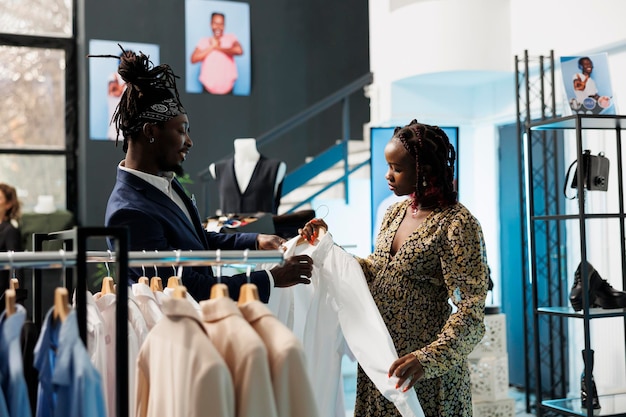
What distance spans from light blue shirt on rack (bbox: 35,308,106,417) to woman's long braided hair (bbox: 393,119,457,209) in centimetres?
121

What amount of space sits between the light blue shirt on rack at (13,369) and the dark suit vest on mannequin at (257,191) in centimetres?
441

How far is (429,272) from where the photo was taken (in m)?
2.32

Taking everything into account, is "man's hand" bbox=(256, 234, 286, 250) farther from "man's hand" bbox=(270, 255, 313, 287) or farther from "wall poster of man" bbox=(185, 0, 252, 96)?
"wall poster of man" bbox=(185, 0, 252, 96)

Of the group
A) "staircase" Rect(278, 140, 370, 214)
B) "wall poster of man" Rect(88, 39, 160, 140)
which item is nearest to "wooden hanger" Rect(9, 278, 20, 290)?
"staircase" Rect(278, 140, 370, 214)

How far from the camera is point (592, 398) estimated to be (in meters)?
4.05

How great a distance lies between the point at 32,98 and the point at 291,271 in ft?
24.1

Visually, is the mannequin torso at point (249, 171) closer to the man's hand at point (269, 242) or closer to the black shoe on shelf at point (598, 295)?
the black shoe on shelf at point (598, 295)

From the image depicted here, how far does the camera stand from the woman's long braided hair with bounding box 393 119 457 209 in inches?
92.8

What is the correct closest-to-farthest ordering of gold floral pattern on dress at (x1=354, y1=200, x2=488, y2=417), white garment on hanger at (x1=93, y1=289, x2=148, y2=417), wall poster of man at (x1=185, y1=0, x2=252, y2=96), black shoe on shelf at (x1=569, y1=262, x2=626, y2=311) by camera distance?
white garment on hanger at (x1=93, y1=289, x2=148, y2=417)
gold floral pattern on dress at (x1=354, y1=200, x2=488, y2=417)
black shoe on shelf at (x1=569, y1=262, x2=626, y2=311)
wall poster of man at (x1=185, y1=0, x2=252, y2=96)

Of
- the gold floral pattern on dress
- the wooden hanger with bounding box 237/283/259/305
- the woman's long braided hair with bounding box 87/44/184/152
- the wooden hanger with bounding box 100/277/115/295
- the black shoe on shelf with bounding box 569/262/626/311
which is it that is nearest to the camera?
the wooden hanger with bounding box 237/283/259/305

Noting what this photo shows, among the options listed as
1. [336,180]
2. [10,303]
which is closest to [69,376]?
[10,303]

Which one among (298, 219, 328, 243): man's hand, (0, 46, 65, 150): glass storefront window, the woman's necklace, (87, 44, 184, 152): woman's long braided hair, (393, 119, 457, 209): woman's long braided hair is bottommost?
(298, 219, 328, 243): man's hand

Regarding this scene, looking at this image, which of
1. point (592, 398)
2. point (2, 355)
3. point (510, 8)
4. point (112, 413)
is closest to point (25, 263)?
point (2, 355)

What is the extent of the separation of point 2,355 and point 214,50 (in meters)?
7.83
